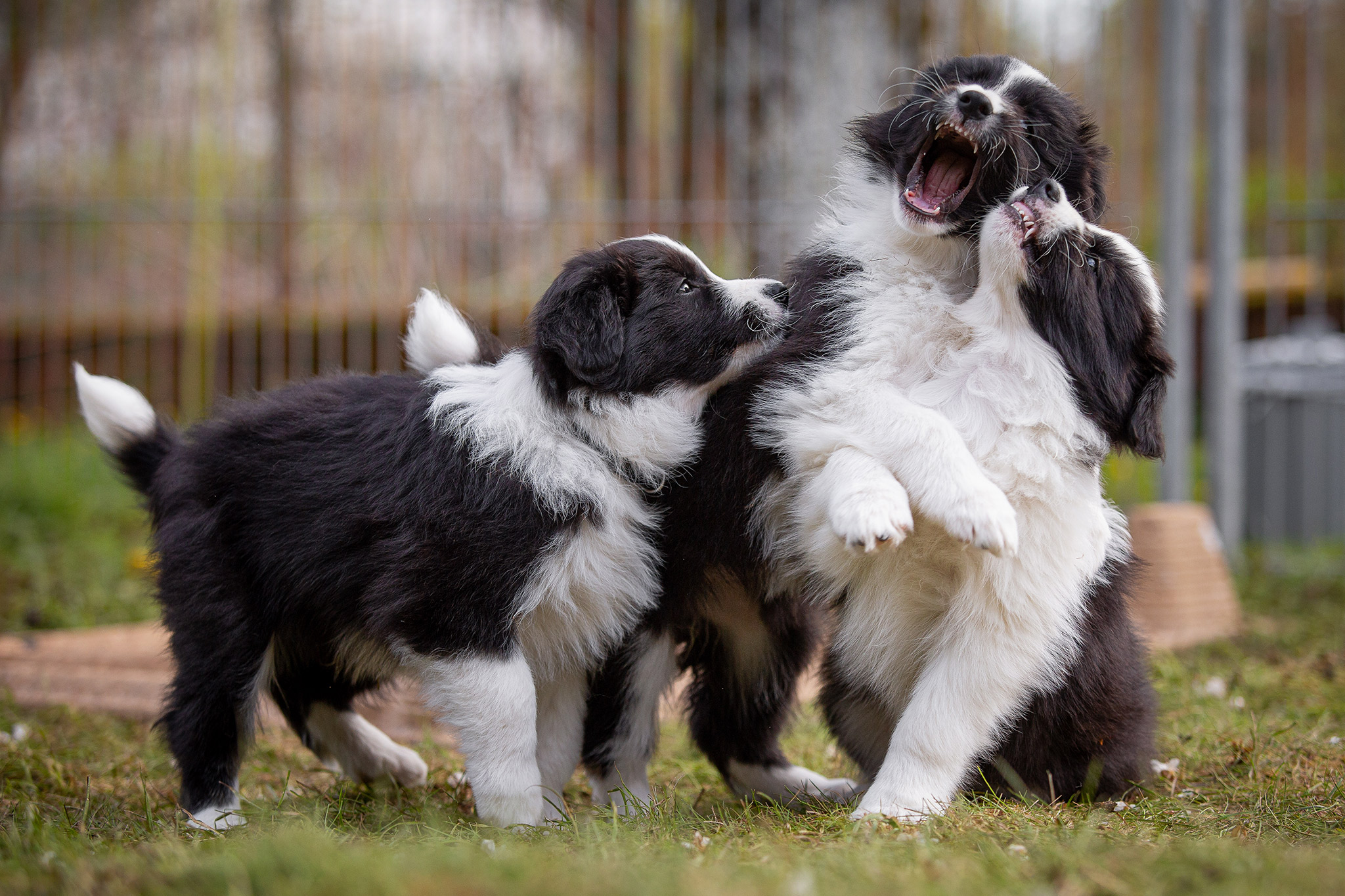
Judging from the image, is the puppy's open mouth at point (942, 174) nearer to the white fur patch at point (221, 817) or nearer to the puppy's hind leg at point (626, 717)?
the puppy's hind leg at point (626, 717)

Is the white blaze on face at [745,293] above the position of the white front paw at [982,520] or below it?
above

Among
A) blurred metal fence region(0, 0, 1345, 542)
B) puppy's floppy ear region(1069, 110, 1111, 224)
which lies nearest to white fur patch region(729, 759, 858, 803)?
puppy's floppy ear region(1069, 110, 1111, 224)

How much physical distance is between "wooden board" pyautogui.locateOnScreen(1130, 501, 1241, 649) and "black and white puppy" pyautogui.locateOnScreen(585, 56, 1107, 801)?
2513 millimetres

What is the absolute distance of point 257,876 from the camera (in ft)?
5.57

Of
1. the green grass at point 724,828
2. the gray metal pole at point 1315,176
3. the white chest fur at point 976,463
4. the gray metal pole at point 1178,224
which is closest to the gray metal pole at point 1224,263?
the gray metal pole at point 1178,224

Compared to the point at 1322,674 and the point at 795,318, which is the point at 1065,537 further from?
the point at 1322,674

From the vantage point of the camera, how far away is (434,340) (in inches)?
129

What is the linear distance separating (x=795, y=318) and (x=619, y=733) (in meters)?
1.23

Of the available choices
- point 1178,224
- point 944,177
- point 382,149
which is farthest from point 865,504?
point 382,149

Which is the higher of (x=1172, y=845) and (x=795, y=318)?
(x=795, y=318)

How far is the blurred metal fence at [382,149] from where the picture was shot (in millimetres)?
7324

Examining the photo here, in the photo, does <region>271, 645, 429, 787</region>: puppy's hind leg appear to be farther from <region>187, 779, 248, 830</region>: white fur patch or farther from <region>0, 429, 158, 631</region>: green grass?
<region>0, 429, 158, 631</region>: green grass

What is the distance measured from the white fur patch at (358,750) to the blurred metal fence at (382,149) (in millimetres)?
4426

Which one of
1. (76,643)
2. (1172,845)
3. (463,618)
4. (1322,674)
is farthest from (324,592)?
(1322,674)
